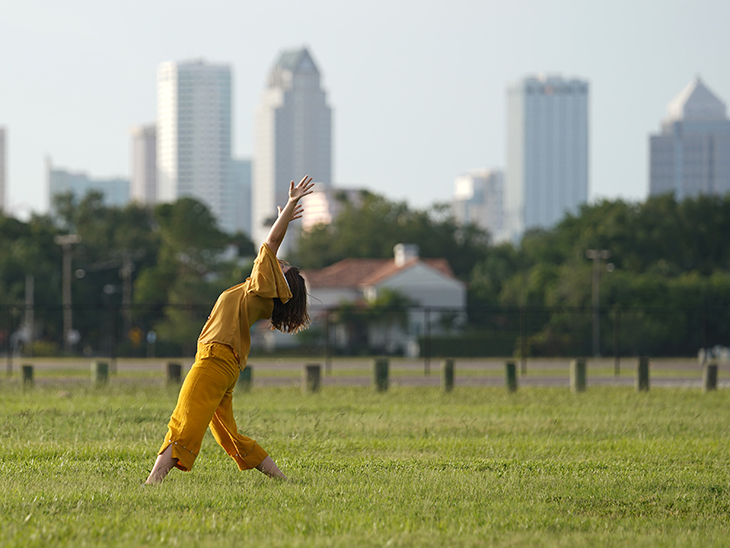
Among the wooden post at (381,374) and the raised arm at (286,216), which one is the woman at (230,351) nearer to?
the raised arm at (286,216)

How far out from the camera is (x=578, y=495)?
643 cm

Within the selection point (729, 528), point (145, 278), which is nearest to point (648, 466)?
point (729, 528)

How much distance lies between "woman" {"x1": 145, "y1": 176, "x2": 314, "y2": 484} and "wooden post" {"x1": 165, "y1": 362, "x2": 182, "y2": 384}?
10.5 m

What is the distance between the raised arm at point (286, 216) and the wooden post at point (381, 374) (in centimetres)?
1055

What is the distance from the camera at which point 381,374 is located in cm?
1734

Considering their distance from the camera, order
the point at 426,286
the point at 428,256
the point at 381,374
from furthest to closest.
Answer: the point at 428,256 → the point at 426,286 → the point at 381,374

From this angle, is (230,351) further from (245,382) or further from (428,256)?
(428,256)

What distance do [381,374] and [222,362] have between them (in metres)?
11.2

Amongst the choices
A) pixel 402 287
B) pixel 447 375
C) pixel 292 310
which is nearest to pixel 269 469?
pixel 292 310

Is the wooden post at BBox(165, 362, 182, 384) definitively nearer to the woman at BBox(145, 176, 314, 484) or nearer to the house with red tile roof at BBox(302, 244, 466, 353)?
the woman at BBox(145, 176, 314, 484)

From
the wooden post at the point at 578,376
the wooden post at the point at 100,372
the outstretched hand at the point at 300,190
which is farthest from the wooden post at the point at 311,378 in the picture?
the outstretched hand at the point at 300,190

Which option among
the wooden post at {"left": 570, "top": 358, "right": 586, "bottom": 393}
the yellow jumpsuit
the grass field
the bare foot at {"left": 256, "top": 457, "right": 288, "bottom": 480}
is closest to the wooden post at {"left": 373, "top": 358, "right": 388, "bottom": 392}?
the wooden post at {"left": 570, "top": 358, "right": 586, "bottom": 393}

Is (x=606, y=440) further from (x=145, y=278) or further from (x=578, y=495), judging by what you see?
(x=145, y=278)

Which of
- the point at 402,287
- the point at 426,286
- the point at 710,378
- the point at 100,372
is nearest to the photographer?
the point at 100,372
